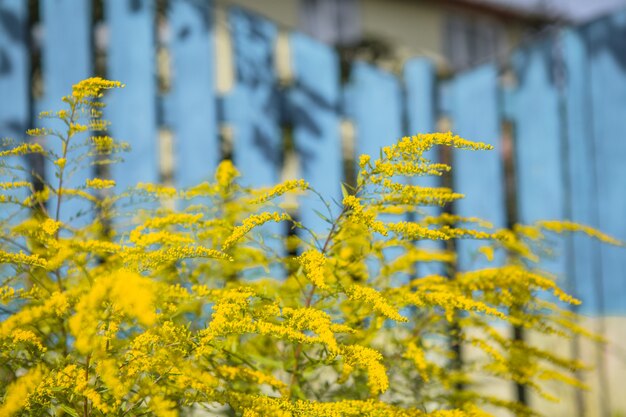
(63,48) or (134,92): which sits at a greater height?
(63,48)

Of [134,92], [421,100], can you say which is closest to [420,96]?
[421,100]

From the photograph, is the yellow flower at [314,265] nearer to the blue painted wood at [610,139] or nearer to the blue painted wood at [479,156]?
the blue painted wood at [479,156]

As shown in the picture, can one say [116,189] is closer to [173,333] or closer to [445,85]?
[445,85]

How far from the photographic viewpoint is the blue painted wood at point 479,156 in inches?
130

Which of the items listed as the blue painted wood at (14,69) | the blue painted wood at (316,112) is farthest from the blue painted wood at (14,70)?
the blue painted wood at (316,112)

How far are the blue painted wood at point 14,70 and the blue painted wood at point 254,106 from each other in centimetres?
96

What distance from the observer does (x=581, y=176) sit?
3.13 meters

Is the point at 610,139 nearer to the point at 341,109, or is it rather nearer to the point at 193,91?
the point at 341,109

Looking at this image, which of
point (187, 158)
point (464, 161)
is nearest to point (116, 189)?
point (187, 158)

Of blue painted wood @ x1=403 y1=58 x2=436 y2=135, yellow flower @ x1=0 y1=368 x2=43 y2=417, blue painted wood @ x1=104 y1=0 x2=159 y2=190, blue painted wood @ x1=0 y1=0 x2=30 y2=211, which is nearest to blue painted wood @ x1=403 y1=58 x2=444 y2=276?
blue painted wood @ x1=403 y1=58 x2=436 y2=135

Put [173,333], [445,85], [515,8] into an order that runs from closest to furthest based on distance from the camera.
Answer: [173,333]
[445,85]
[515,8]

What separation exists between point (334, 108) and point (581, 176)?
1195 millimetres

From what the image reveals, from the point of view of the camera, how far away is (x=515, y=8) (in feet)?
42.1

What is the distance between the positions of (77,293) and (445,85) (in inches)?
98.2
